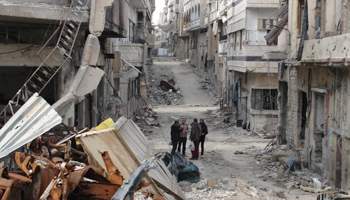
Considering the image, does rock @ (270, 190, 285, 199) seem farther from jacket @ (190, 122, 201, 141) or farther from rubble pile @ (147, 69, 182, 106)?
rubble pile @ (147, 69, 182, 106)

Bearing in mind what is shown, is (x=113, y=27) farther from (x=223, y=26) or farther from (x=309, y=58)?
(x=223, y=26)

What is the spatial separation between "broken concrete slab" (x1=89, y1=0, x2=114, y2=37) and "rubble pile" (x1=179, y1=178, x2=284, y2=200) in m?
4.07

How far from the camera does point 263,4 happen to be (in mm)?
20797

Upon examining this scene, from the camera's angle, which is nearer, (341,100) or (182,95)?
(341,100)

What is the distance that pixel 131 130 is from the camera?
8430mm

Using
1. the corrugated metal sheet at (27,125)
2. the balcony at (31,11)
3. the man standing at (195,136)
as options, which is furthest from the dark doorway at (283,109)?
the corrugated metal sheet at (27,125)

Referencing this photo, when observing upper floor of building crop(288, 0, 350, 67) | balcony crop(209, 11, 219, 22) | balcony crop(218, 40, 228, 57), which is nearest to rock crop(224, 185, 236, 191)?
upper floor of building crop(288, 0, 350, 67)

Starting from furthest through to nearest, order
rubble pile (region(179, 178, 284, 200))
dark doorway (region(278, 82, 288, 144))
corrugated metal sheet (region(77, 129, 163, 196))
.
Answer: dark doorway (region(278, 82, 288, 144)) → rubble pile (region(179, 178, 284, 200)) → corrugated metal sheet (region(77, 129, 163, 196))

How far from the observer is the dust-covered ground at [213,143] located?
1110 cm

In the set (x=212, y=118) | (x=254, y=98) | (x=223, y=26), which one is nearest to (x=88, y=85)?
(x=254, y=98)

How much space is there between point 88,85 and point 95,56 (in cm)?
90

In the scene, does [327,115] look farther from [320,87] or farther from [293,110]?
[293,110]

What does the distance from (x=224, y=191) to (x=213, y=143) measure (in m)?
9.48

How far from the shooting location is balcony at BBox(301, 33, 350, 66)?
29.8 feet
